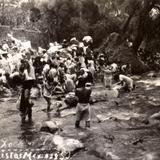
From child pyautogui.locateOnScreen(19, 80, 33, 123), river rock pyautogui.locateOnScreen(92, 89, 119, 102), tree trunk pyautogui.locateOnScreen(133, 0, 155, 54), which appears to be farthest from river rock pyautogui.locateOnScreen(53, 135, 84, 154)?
tree trunk pyautogui.locateOnScreen(133, 0, 155, 54)

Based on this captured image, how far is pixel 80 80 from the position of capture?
9445mm

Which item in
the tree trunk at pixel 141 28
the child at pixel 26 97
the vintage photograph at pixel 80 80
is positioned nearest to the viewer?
the vintage photograph at pixel 80 80

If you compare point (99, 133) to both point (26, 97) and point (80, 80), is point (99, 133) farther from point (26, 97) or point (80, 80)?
point (26, 97)

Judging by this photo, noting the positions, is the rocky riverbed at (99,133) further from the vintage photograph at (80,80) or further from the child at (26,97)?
the child at (26,97)

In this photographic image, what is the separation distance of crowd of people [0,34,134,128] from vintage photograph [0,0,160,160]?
3cm

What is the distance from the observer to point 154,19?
2212cm

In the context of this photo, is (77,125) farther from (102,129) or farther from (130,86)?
(130,86)

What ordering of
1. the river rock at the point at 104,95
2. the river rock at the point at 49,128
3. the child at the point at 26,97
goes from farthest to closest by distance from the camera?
the river rock at the point at 104,95 → the child at the point at 26,97 → the river rock at the point at 49,128

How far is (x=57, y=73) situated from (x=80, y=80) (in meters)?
5.33

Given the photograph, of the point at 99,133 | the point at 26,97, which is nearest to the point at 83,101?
the point at 99,133

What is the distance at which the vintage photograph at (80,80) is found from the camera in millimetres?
8648

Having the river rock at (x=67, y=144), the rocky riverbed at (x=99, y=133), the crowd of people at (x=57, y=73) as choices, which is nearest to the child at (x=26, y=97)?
the crowd of people at (x=57, y=73)

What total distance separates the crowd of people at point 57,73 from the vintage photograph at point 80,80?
25 millimetres

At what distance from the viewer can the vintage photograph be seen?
28.4ft
